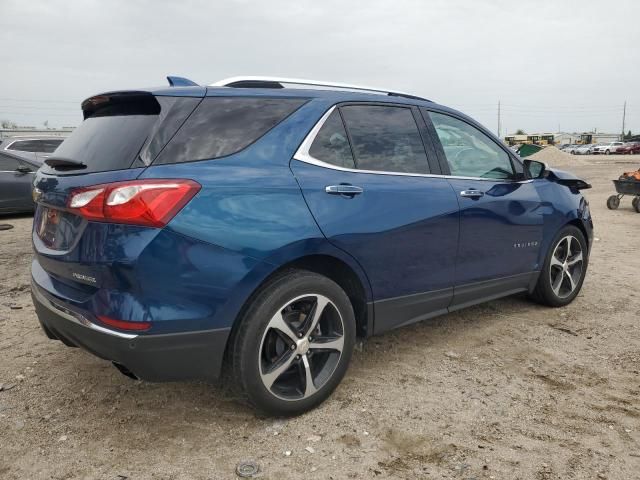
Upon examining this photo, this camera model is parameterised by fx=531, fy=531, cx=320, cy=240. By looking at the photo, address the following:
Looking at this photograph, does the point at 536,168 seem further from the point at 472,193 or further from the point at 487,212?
the point at 472,193

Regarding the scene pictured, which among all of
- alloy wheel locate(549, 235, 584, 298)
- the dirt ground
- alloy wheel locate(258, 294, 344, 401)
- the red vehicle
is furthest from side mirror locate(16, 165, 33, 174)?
the red vehicle

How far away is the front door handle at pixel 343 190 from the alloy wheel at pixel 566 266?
7.74ft

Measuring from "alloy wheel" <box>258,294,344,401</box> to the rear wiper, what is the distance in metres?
1.23

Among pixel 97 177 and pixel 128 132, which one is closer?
pixel 97 177

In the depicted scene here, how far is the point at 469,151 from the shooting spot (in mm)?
3922

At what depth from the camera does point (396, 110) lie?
3.49 metres

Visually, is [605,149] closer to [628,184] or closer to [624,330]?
[628,184]

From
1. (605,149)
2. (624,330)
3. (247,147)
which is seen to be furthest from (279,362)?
(605,149)

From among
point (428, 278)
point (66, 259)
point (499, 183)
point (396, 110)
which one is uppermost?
point (396, 110)

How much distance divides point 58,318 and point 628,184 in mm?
11748

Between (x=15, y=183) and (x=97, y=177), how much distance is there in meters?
8.46

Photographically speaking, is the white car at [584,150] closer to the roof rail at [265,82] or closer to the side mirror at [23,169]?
the side mirror at [23,169]

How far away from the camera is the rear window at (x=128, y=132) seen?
2.49 metres

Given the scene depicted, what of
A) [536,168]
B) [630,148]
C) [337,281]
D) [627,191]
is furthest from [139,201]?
[630,148]
